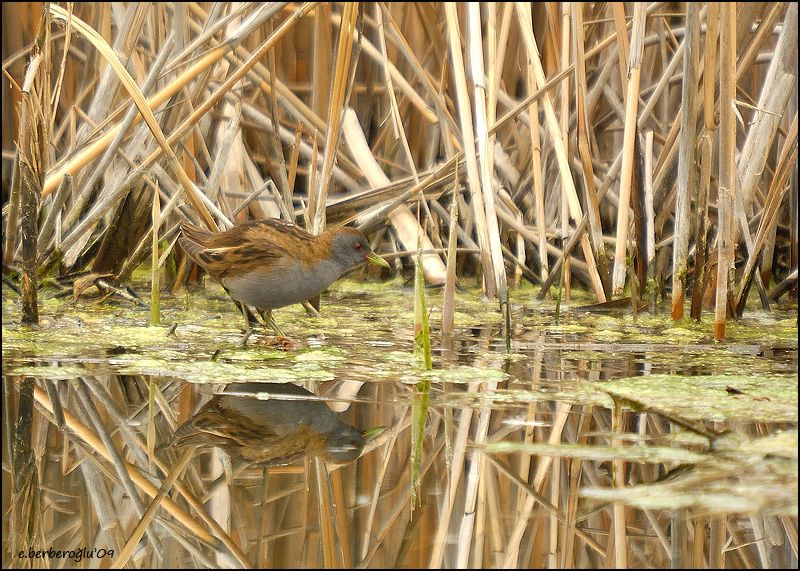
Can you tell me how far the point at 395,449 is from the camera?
2654 millimetres

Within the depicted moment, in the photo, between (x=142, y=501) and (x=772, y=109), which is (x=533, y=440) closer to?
(x=142, y=501)

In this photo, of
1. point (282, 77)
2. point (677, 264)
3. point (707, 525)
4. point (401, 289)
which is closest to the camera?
point (707, 525)

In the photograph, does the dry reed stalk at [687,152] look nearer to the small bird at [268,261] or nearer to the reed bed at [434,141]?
the reed bed at [434,141]

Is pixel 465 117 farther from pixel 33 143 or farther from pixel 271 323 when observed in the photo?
pixel 33 143

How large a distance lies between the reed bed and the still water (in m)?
0.53

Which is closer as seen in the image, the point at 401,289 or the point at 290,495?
the point at 290,495

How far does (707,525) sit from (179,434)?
133cm

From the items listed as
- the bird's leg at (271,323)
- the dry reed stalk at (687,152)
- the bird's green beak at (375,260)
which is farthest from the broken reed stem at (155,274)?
the dry reed stalk at (687,152)

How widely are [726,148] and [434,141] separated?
225cm

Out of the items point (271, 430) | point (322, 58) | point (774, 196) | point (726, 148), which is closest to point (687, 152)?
point (726, 148)

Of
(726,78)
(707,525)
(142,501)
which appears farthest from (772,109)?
(142,501)

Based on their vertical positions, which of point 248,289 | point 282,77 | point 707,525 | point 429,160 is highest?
point 282,77

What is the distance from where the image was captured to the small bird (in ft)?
13.1

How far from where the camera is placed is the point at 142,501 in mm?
2248
